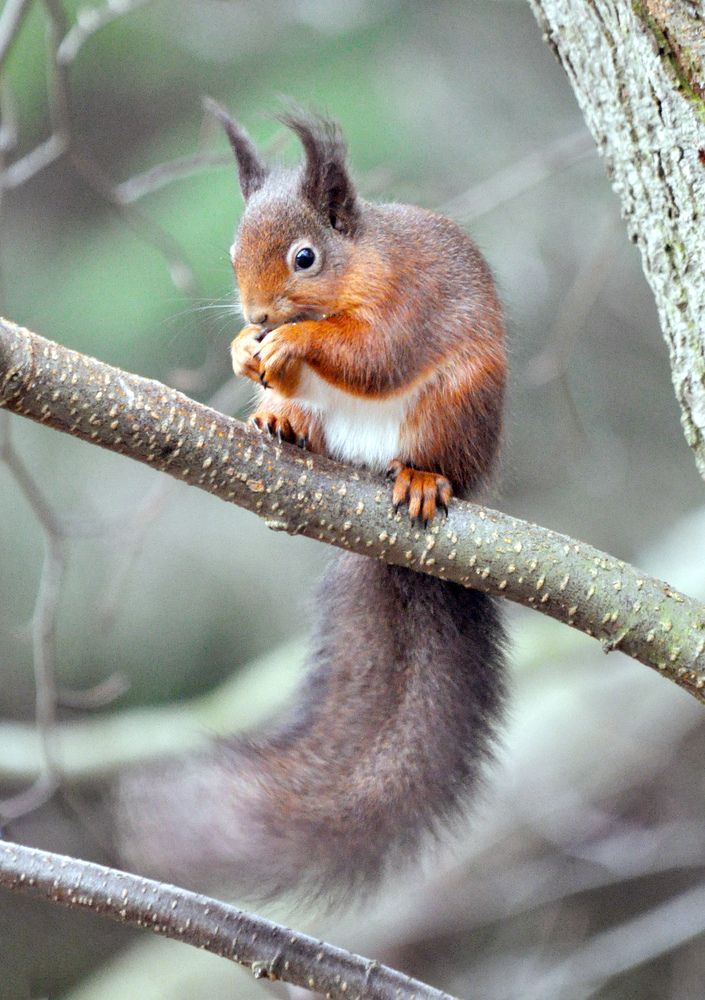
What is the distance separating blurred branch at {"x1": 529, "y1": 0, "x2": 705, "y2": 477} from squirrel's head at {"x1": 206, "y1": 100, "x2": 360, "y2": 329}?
37 cm

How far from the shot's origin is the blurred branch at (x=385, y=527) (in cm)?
109

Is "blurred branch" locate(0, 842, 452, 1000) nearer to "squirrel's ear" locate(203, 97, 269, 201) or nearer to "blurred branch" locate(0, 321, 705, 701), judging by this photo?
"blurred branch" locate(0, 321, 705, 701)

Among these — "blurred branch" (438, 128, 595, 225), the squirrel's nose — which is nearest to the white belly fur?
the squirrel's nose

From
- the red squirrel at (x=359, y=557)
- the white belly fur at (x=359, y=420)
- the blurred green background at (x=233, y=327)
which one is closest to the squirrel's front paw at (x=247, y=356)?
the red squirrel at (x=359, y=557)

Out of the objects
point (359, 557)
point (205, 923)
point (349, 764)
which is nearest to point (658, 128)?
point (359, 557)

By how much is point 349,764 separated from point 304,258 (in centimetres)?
76

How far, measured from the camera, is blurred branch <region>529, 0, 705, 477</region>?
4.09ft

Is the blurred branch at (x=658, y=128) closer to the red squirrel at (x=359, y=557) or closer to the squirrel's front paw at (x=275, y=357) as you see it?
the red squirrel at (x=359, y=557)

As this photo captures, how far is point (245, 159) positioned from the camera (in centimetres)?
155

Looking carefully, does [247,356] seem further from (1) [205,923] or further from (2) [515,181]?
(2) [515,181]

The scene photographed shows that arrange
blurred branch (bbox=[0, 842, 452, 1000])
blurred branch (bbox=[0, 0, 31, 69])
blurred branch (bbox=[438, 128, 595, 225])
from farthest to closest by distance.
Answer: blurred branch (bbox=[438, 128, 595, 225]), blurred branch (bbox=[0, 0, 31, 69]), blurred branch (bbox=[0, 842, 452, 1000])

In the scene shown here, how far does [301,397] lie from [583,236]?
253 cm

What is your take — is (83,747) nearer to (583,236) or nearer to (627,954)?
(627,954)

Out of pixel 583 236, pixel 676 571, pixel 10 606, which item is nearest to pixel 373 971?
pixel 676 571
